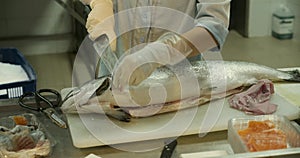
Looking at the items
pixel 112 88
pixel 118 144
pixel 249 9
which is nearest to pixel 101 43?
pixel 112 88

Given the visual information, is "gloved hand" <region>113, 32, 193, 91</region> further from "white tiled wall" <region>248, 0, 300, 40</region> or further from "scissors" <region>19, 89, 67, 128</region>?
"white tiled wall" <region>248, 0, 300, 40</region>

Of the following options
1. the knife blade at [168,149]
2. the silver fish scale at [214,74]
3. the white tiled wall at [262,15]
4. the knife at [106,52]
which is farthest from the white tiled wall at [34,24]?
the knife blade at [168,149]

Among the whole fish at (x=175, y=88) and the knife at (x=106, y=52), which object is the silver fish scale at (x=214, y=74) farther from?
the knife at (x=106, y=52)

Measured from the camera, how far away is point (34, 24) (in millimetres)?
3768

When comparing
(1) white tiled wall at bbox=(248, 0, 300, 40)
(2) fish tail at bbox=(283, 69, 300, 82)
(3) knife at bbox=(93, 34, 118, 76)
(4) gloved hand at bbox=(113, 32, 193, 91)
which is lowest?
(1) white tiled wall at bbox=(248, 0, 300, 40)

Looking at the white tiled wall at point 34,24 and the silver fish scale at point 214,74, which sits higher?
the silver fish scale at point 214,74

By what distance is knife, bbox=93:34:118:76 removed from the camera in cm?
136

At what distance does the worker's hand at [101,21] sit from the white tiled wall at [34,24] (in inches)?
91.2

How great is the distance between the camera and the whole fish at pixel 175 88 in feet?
4.00

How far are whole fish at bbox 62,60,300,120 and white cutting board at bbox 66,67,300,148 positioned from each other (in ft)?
0.08

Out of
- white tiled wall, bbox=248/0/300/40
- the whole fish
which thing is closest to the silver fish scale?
the whole fish

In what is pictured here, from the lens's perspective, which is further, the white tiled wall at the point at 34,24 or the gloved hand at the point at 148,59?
the white tiled wall at the point at 34,24

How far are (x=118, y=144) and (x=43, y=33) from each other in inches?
113

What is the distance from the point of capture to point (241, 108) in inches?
49.4
